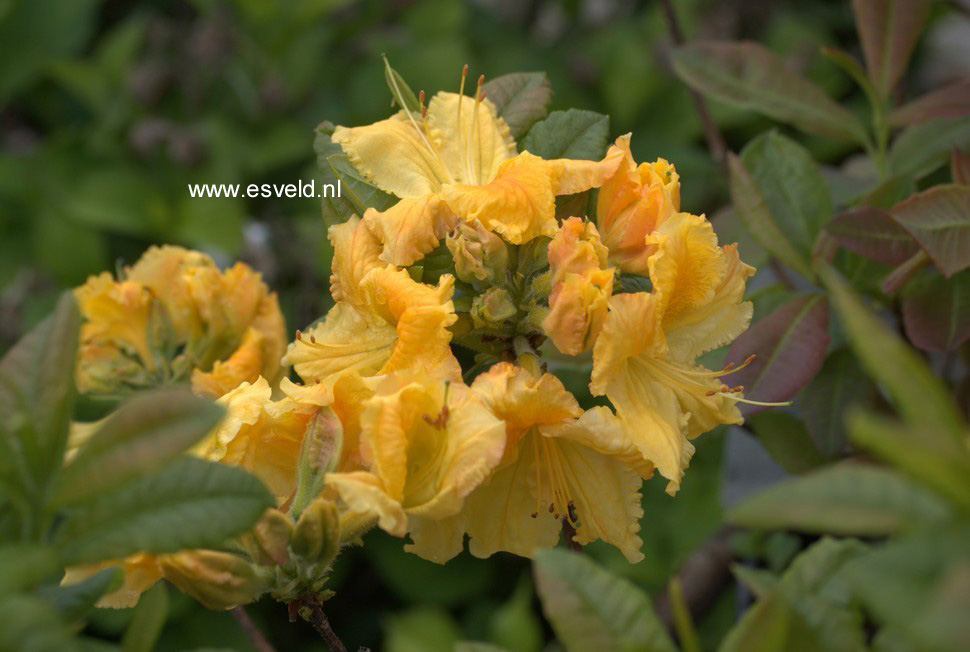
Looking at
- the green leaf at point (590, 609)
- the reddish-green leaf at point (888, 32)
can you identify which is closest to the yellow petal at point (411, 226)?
the green leaf at point (590, 609)

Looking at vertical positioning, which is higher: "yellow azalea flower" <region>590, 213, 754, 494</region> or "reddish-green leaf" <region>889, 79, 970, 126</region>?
"reddish-green leaf" <region>889, 79, 970, 126</region>

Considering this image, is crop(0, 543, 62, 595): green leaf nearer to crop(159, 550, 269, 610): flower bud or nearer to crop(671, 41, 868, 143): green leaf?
crop(159, 550, 269, 610): flower bud

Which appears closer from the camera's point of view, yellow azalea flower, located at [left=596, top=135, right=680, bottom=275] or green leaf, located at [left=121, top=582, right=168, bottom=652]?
green leaf, located at [left=121, top=582, right=168, bottom=652]

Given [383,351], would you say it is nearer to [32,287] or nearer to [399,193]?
[399,193]

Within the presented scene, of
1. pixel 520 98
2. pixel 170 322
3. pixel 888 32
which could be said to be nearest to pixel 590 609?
pixel 520 98

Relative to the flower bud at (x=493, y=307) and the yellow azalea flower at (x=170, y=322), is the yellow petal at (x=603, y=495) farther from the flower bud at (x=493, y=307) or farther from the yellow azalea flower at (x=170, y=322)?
the yellow azalea flower at (x=170, y=322)

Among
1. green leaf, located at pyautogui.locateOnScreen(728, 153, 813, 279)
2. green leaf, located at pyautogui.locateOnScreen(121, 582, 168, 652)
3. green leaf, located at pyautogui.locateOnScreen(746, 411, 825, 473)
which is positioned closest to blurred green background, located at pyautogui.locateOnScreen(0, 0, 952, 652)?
green leaf, located at pyautogui.locateOnScreen(746, 411, 825, 473)

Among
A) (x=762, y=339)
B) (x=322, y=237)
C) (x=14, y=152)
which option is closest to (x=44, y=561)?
(x=762, y=339)
